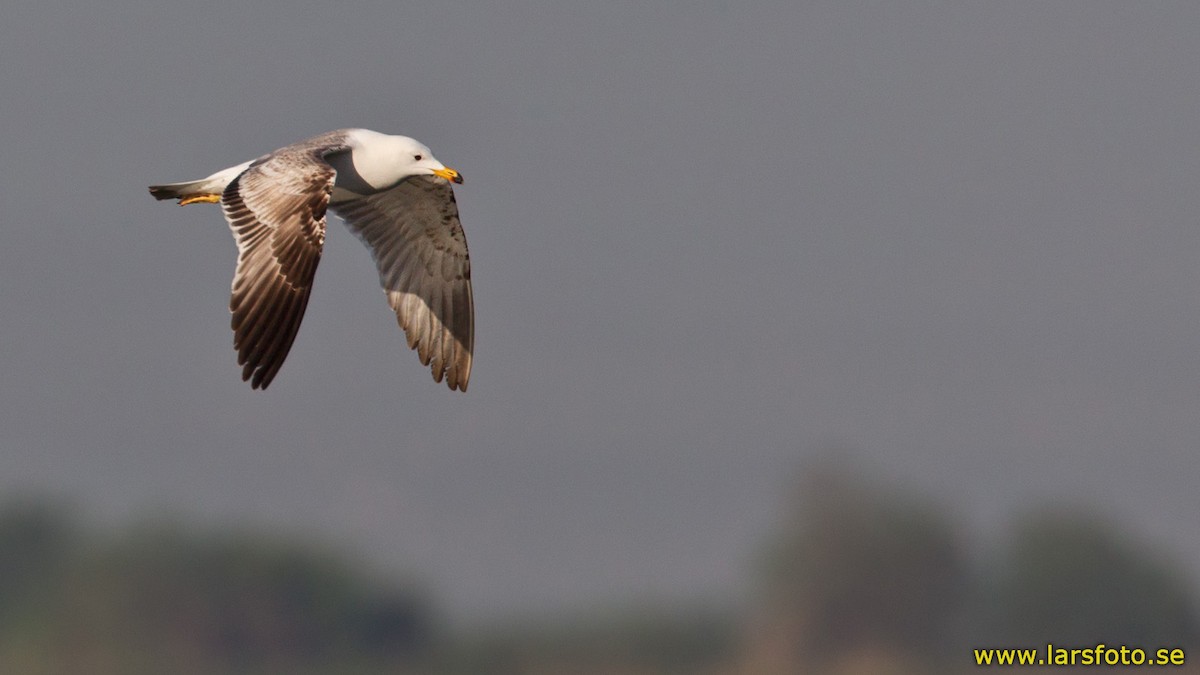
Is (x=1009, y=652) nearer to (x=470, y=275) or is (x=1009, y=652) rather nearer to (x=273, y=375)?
(x=470, y=275)

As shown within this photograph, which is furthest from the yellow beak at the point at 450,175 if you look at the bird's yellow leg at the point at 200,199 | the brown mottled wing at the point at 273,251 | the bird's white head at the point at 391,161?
the bird's yellow leg at the point at 200,199

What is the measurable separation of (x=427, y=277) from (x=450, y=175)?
1565 millimetres

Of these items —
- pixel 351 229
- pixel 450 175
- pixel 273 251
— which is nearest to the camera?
pixel 273 251

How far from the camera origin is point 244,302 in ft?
34.9

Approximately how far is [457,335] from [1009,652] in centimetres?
1443

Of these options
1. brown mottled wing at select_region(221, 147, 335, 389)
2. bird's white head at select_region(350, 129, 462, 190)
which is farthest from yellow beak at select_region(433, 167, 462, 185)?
brown mottled wing at select_region(221, 147, 335, 389)

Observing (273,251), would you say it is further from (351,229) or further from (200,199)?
(351,229)

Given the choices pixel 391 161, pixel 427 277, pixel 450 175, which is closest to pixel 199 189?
pixel 391 161

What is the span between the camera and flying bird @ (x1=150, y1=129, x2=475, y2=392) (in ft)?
35.1

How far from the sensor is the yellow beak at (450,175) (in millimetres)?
12055

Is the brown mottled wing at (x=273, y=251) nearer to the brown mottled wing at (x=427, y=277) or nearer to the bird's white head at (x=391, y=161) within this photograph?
the bird's white head at (x=391, y=161)

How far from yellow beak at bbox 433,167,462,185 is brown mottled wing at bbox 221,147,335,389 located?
1.03 metres

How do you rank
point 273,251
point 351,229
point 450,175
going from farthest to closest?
point 351,229
point 450,175
point 273,251

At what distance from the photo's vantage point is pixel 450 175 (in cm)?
1206
